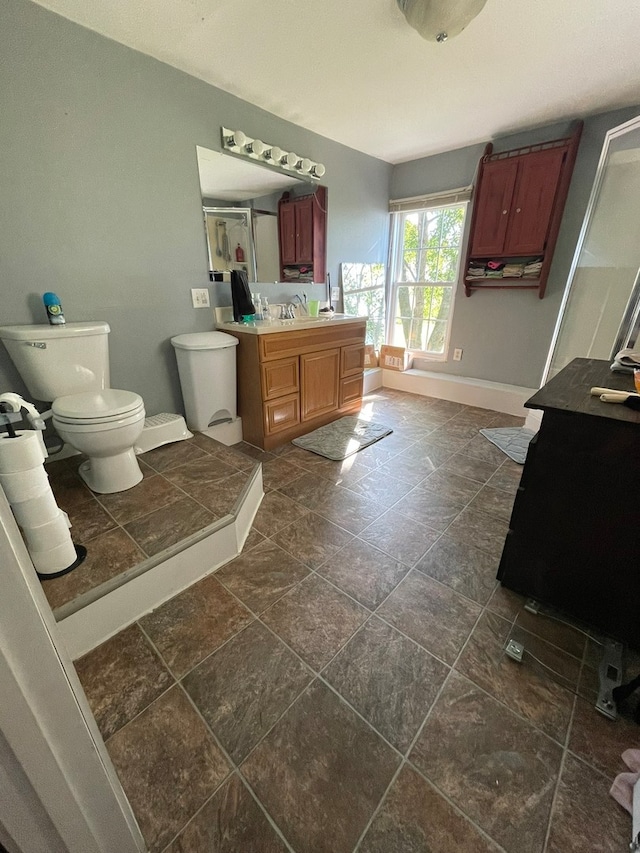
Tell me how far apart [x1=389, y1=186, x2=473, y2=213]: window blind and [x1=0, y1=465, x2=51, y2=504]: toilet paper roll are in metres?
3.71

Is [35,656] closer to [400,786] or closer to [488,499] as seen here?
[400,786]

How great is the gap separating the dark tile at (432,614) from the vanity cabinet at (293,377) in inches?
55.5

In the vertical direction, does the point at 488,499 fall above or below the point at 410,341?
below

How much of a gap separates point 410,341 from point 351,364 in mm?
1288

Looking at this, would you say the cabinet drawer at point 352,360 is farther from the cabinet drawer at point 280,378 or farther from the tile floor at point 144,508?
the tile floor at point 144,508

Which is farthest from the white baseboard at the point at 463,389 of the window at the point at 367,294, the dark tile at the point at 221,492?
the dark tile at the point at 221,492

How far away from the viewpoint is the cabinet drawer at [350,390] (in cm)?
301

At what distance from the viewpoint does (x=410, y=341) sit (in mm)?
3955

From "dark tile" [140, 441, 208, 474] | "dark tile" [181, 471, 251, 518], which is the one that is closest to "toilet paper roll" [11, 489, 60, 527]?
"dark tile" [181, 471, 251, 518]

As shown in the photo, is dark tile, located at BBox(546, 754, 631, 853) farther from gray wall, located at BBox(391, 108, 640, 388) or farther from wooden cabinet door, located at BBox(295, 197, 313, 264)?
wooden cabinet door, located at BBox(295, 197, 313, 264)

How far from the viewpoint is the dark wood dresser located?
1.07 metres

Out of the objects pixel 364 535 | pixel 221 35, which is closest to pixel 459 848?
pixel 364 535

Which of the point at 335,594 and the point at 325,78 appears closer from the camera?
the point at 335,594

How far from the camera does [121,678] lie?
1086 mm
